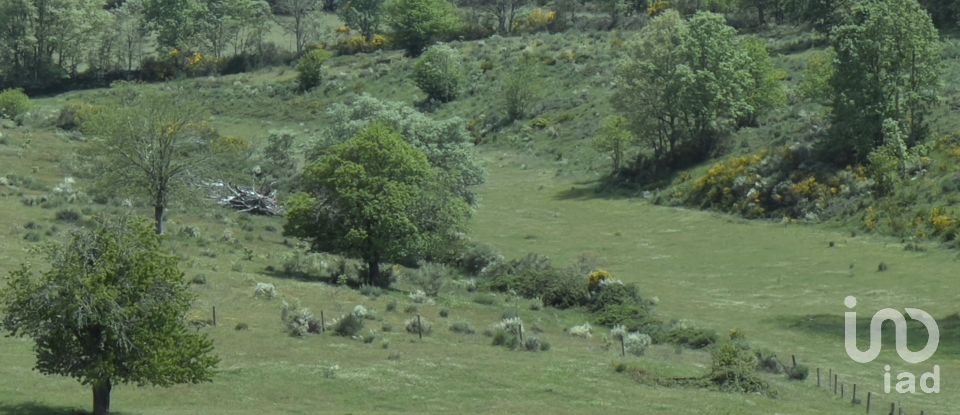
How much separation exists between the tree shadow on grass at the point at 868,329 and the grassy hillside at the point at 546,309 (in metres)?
0.19

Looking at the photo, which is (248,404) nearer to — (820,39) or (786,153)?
(786,153)

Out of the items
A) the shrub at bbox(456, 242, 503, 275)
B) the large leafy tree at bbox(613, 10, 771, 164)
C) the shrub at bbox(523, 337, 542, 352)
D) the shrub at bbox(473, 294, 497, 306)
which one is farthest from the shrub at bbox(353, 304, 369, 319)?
the large leafy tree at bbox(613, 10, 771, 164)

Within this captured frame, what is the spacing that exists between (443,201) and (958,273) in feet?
69.4

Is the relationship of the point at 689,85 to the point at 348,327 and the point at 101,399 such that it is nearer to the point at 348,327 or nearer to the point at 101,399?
the point at 348,327

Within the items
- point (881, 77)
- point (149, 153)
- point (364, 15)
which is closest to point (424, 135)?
point (149, 153)

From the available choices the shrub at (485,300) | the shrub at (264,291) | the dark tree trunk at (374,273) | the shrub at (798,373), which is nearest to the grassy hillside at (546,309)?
the shrub at (485,300)

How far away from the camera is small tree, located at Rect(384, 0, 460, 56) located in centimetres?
13475

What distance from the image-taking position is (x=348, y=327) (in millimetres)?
44781

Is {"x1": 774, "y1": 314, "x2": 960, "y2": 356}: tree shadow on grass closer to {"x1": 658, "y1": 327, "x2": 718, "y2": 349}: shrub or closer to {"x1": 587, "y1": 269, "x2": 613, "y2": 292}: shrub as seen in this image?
{"x1": 658, "y1": 327, "x2": 718, "y2": 349}: shrub

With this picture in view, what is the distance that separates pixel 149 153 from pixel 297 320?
23.2 m

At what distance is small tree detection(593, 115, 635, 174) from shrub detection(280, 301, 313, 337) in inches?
1787

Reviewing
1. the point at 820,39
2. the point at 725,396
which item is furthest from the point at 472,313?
the point at 820,39

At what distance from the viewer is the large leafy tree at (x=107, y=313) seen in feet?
100

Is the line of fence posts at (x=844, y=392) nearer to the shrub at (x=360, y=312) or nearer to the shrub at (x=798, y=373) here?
the shrub at (x=798, y=373)
